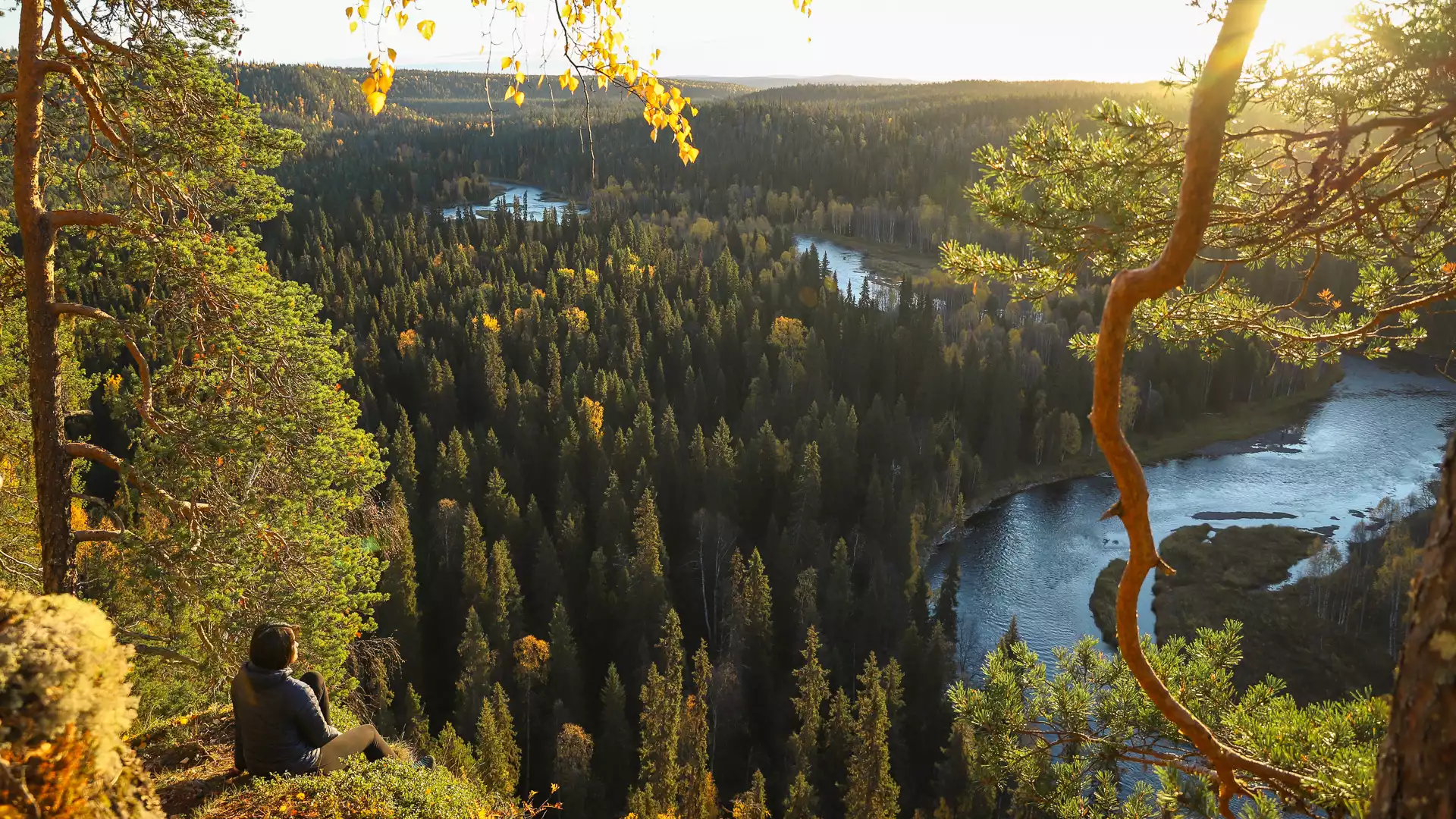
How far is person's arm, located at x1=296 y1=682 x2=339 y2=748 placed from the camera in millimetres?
6973

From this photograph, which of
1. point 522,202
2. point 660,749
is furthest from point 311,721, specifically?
point 522,202

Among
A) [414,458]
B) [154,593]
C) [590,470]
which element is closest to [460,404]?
[414,458]

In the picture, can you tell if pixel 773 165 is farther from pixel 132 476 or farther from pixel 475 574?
pixel 132 476

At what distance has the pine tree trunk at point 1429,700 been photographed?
8.97 ft

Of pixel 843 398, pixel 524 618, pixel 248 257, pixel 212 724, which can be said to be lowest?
pixel 524 618

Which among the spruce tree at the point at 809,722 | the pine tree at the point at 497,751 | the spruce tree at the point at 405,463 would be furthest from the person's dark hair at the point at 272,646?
the spruce tree at the point at 405,463

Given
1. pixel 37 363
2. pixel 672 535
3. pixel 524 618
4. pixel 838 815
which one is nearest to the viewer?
pixel 37 363

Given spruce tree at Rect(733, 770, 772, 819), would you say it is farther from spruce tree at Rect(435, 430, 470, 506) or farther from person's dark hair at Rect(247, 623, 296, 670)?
spruce tree at Rect(435, 430, 470, 506)

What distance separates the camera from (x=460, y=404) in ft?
221

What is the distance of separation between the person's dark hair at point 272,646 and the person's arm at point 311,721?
10.9 inches

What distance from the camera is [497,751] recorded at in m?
30.1

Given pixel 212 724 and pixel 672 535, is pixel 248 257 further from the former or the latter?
pixel 672 535

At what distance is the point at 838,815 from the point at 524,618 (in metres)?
18.5

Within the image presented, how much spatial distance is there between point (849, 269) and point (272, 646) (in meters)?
117
